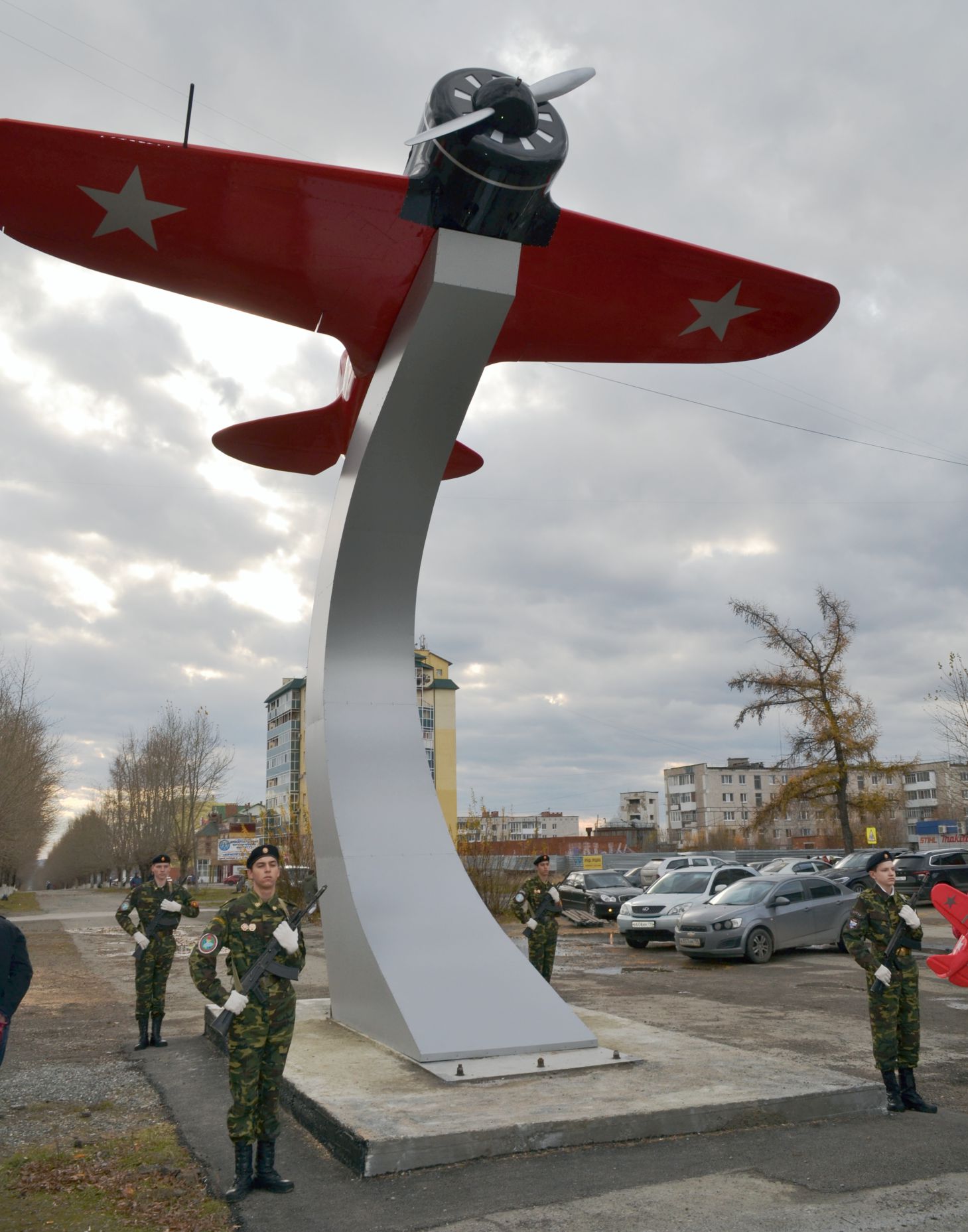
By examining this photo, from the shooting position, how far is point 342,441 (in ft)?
34.9

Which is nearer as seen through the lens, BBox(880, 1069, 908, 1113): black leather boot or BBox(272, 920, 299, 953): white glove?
BBox(272, 920, 299, 953): white glove

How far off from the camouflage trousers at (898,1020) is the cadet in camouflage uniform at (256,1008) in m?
3.83

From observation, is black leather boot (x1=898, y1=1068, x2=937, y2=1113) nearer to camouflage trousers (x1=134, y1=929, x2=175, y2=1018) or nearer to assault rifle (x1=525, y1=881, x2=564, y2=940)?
assault rifle (x1=525, y1=881, x2=564, y2=940)

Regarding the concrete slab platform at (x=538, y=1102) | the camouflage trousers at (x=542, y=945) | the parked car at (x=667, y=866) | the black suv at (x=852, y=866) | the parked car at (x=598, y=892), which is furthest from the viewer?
the parked car at (x=667, y=866)

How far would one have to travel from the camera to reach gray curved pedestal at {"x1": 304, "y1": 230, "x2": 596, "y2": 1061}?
7.44 m

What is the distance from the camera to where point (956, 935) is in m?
7.28

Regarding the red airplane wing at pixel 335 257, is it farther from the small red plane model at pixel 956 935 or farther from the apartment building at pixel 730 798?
the apartment building at pixel 730 798

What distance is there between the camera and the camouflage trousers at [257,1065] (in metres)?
5.05

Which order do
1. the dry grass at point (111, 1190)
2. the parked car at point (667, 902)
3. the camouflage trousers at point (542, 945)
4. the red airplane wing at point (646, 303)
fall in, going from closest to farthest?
the dry grass at point (111, 1190) → the red airplane wing at point (646, 303) → the camouflage trousers at point (542, 945) → the parked car at point (667, 902)

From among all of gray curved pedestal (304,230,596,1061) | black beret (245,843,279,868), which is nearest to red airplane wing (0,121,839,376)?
gray curved pedestal (304,230,596,1061)

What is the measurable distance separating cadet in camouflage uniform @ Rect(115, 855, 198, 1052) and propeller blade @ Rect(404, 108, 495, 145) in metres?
7.00

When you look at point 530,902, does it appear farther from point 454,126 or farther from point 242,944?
point 454,126

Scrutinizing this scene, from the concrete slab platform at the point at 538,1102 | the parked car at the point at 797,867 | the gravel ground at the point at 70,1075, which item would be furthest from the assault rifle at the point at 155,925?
the parked car at the point at 797,867

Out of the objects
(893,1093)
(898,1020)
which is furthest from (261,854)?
(893,1093)
